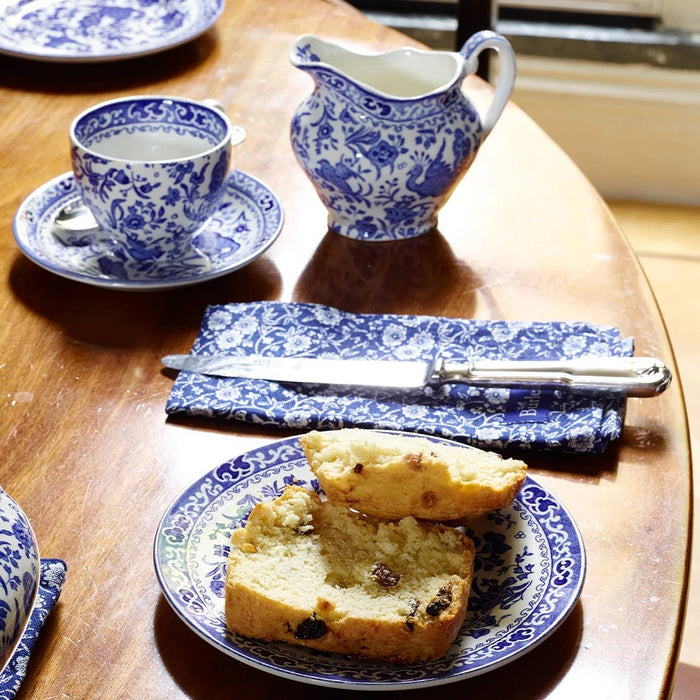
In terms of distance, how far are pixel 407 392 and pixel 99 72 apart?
891mm

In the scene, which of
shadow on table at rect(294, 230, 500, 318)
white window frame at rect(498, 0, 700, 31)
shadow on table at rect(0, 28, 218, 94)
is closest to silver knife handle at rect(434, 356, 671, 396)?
shadow on table at rect(294, 230, 500, 318)

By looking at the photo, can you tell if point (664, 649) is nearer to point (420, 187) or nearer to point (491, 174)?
point (420, 187)

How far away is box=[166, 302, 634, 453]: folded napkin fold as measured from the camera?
2.80 feet

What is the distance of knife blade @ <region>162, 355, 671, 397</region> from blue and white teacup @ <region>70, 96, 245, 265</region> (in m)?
0.18

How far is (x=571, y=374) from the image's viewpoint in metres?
0.88

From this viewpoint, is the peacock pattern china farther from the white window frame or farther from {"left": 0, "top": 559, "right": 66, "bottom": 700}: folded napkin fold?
the white window frame

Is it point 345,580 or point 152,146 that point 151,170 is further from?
point 345,580

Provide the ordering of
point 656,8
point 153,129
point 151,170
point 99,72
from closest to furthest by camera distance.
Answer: point 151,170
point 153,129
point 99,72
point 656,8


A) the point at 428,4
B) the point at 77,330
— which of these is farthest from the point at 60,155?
the point at 428,4

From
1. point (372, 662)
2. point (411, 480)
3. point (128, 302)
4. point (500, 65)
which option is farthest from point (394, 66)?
point (372, 662)

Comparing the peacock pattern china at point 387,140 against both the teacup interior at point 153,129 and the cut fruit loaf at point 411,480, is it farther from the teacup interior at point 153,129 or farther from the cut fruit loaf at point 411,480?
the cut fruit loaf at point 411,480

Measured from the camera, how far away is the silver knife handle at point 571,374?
861 millimetres

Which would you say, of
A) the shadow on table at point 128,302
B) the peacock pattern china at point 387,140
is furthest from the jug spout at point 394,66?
the shadow on table at point 128,302

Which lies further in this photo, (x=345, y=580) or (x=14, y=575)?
(x=345, y=580)
